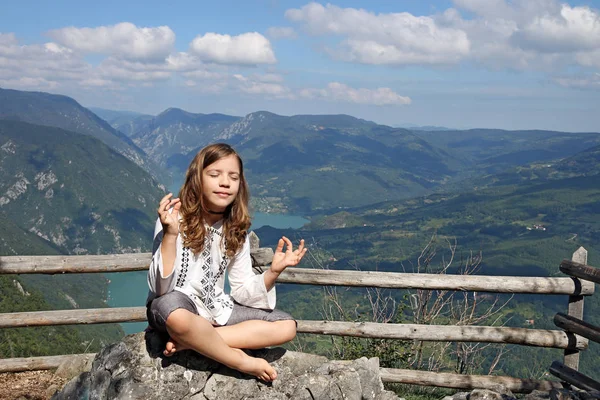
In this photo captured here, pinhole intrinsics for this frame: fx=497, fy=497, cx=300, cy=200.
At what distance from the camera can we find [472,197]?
181500 millimetres

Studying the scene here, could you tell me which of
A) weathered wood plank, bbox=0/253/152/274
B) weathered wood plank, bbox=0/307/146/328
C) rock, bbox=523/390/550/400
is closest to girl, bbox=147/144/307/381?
weathered wood plank, bbox=0/253/152/274

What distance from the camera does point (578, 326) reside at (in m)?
4.86

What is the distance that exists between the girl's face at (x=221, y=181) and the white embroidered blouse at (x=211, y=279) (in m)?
0.20

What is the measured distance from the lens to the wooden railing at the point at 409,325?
4.71 metres

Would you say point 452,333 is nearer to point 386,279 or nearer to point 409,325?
point 409,325

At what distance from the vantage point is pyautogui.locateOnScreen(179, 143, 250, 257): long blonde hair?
10.3 feet

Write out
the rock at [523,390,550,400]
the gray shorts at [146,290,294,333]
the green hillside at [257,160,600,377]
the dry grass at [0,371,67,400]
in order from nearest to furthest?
the gray shorts at [146,290,294,333] < the rock at [523,390,550,400] < the dry grass at [0,371,67,400] < the green hillside at [257,160,600,377]

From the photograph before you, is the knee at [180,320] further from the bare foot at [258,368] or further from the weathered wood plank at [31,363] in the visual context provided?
the weathered wood plank at [31,363]

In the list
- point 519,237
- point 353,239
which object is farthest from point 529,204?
point 353,239

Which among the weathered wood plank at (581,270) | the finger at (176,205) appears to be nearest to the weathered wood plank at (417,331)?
the weathered wood plank at (581,270)

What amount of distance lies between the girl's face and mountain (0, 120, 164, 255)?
147 metres

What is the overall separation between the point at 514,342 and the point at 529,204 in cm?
17439

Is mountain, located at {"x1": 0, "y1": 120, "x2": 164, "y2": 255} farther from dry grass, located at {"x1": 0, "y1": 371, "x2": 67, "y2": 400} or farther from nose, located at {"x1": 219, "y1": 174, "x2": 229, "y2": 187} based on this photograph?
nose, located at {"x1": 219, "y1": 174, "x2": 229, "y2": 187}

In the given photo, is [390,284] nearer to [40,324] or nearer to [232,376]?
[232,376]
